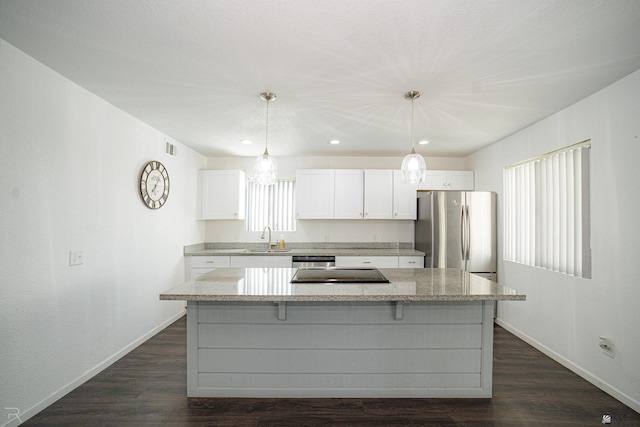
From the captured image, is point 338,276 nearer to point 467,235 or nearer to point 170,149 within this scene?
point 467,235

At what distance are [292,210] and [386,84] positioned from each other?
2910 millimetres

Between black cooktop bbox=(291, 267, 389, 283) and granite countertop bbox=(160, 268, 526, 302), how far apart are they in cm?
6

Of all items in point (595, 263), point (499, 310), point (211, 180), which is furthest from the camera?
point (211, 180)

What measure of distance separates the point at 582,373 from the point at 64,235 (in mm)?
4315

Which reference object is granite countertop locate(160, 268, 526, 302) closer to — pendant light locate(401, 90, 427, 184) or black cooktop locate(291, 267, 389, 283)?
black cooktop locate(291, 267, 389, 283)

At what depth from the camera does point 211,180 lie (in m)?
4.63

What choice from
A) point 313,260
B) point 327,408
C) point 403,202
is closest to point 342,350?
point 327,408

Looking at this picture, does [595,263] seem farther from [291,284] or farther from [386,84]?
[291,284]

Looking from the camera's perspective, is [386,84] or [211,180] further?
[211,180]

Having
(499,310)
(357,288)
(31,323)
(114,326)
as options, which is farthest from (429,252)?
(31,323)

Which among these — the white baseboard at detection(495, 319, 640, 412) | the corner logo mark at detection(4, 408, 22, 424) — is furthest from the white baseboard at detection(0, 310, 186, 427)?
the white baseboard at detection(495, 319, 640, 412)

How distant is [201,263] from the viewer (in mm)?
4246

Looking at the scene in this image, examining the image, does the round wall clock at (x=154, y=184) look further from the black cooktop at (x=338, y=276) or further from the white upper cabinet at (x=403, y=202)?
the white upper cabinet at (x=403, y=202)

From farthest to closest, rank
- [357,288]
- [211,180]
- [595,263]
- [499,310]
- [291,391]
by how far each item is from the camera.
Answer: [211,180] < [499,310] < [595,263] < [291,391] < [357,288]
